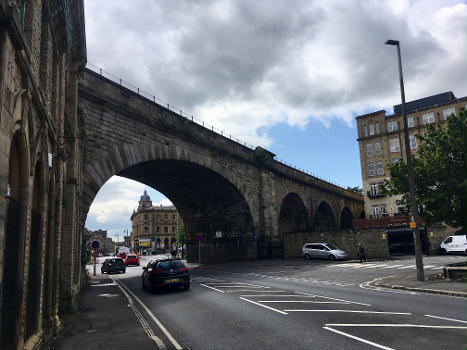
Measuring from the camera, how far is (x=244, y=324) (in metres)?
8.60

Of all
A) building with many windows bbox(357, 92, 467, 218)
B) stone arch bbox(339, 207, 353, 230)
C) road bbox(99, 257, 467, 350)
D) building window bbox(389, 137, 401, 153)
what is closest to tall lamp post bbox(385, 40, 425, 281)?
road bbox(99, 257, 467, 350)

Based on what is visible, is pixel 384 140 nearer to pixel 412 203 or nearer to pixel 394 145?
pixel 394 145

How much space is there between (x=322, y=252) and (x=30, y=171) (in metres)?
30.7

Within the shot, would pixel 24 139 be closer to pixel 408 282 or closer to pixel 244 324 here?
pixel 244 324

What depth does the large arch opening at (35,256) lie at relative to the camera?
662cm

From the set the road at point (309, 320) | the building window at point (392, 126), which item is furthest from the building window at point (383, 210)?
the road at point (309, 320)

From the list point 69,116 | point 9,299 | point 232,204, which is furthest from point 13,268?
point 232,204

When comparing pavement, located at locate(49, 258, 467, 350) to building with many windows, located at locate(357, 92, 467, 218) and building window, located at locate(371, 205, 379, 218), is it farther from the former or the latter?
building with many windows, located at locate(357, 92, 467, 218)

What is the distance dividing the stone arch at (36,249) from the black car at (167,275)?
8503mm

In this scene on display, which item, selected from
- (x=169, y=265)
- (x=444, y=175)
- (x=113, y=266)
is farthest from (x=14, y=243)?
(x=113, y=266)

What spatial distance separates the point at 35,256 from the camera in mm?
7238

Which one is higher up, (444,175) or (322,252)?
(444,175)

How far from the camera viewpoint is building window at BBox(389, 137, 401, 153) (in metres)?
57.0

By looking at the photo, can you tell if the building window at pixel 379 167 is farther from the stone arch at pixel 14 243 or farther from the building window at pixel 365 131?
the stone arch at pixel 14 243
